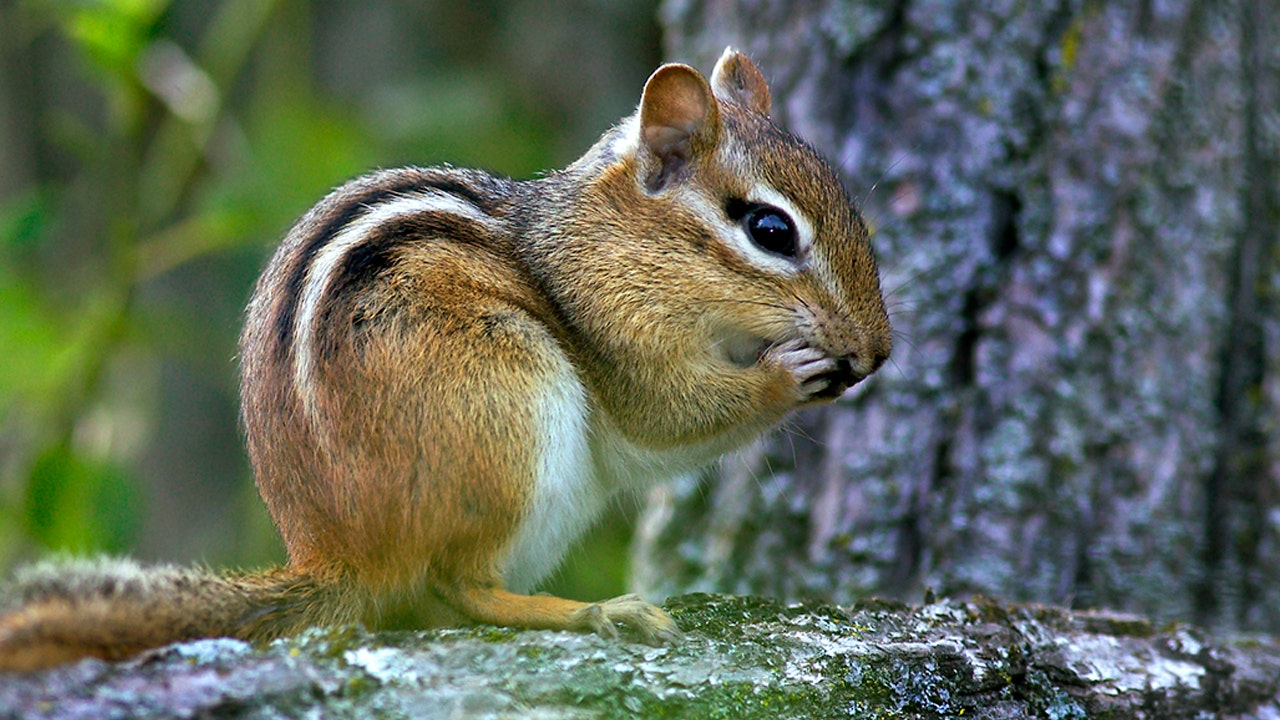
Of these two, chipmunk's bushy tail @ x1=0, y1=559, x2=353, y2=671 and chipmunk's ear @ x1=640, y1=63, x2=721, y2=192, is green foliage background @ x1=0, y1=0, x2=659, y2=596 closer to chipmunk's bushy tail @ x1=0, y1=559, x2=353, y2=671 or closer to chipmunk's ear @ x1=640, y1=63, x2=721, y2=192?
chipmunk's bushy tail @ x1=0, y1=559, x2=353, y2=671

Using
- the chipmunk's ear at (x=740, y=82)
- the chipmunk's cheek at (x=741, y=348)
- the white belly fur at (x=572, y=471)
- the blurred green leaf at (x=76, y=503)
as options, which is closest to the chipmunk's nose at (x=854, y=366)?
the chipmunk's cheek at (x=741, y=348)

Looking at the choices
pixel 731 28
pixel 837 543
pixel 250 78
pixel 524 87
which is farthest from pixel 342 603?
pixel 250 78

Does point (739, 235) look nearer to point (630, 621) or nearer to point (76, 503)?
point (630, 621)

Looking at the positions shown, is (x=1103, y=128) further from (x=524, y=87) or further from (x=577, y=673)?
(x=524, y=87)

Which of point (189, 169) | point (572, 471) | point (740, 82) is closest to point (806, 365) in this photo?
point (572, 471)

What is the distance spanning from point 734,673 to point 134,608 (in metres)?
0.96

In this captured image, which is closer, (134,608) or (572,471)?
(134,608)

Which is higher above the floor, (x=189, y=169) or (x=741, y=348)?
(x=189, y=169)

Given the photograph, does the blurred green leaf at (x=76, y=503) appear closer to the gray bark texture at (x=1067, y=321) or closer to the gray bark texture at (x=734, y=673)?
the gray bark texture at (x=1067, y=321)

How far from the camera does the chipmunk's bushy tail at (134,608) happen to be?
1657 mm

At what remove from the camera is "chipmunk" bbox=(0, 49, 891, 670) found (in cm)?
211

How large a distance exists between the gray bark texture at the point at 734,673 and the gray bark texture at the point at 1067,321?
60 centimetres

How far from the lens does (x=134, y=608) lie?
1.78 metres

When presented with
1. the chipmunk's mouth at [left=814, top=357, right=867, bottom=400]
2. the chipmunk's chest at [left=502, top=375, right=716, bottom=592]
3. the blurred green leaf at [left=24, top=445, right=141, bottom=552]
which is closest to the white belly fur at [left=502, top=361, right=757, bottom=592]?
the chipmunk's chest at [left=502, top=375, right=716, bottom=592]
